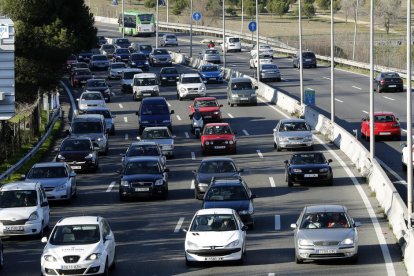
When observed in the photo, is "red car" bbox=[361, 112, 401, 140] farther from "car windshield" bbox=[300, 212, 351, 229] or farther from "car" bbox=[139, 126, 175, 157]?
"car windshield" bbox=[300, 212, 351, 229]

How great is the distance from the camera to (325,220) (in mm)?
29156

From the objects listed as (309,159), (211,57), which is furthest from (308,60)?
(309,159)

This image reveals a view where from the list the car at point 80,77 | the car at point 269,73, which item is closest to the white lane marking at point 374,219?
the car at point 269,73

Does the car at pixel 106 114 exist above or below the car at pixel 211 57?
below

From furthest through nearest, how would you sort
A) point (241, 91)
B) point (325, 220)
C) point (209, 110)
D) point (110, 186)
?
point (241, 91) → point (209, 110) → point (110, 186) → point (325, 220)

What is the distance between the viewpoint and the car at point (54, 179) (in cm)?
3994

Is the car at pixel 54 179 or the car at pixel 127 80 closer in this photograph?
the car at pixel 54 179

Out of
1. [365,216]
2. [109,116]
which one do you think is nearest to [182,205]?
[365,216]

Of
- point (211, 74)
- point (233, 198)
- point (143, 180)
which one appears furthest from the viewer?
point (211, 74)

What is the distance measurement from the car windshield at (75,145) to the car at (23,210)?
42.3 ft

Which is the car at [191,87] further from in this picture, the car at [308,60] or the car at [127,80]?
the car at [308,60]

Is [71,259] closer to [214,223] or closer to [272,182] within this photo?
[214,223]

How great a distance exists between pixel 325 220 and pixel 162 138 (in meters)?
23.6

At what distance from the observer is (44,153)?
2135 inches
